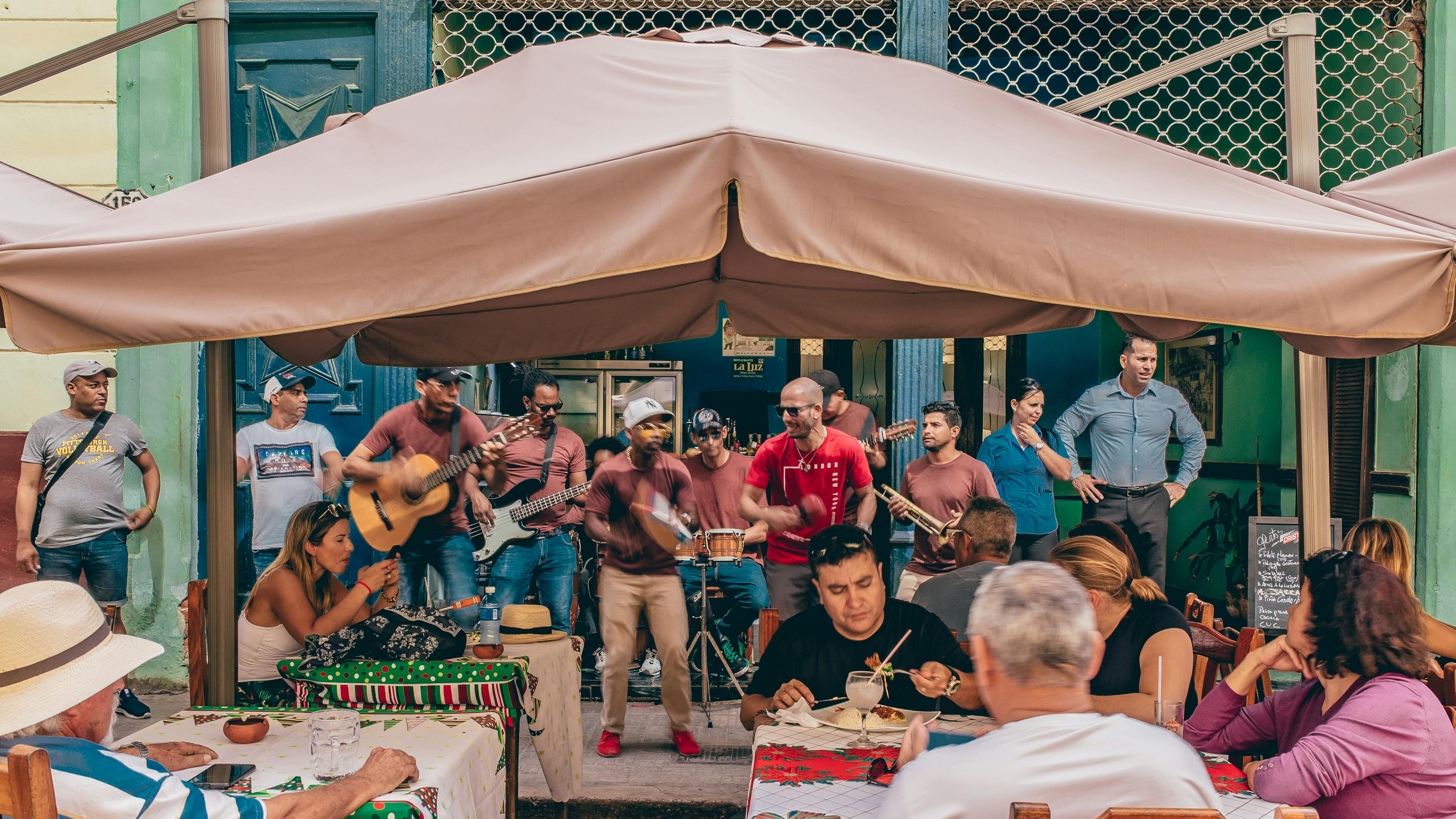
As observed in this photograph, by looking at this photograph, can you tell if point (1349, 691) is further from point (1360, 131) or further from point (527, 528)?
point (1360, 131)

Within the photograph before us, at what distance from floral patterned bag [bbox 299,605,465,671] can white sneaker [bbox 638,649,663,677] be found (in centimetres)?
307

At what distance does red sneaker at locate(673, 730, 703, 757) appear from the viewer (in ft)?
17.4

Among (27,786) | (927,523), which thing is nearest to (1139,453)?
(927,523)

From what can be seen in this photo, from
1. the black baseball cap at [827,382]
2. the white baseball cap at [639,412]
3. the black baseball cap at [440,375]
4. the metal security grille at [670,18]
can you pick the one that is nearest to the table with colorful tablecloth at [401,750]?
the white baseball cap at [639,412]

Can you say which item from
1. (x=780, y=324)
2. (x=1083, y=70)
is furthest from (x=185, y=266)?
(x=1083, y=70)

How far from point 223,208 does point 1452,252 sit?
2.84 m

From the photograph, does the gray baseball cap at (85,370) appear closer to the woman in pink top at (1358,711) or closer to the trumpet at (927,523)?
the trumpet at (927,523)

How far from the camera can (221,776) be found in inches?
98.7

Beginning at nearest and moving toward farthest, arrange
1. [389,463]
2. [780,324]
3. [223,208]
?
[223,208] → [780,324] → [389,463]

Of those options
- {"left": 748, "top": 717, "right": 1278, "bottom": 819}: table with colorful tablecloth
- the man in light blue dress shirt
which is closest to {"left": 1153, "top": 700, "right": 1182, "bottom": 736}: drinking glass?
{"left": 748, "top": 717, "right": 1278, "bottom": 819}: table with colorful tablecloth

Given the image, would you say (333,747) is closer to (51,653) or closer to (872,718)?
(51,653)

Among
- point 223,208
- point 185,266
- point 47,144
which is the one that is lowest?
point 185,266

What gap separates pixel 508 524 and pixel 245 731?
12.4 feet

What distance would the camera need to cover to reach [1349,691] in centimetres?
247
